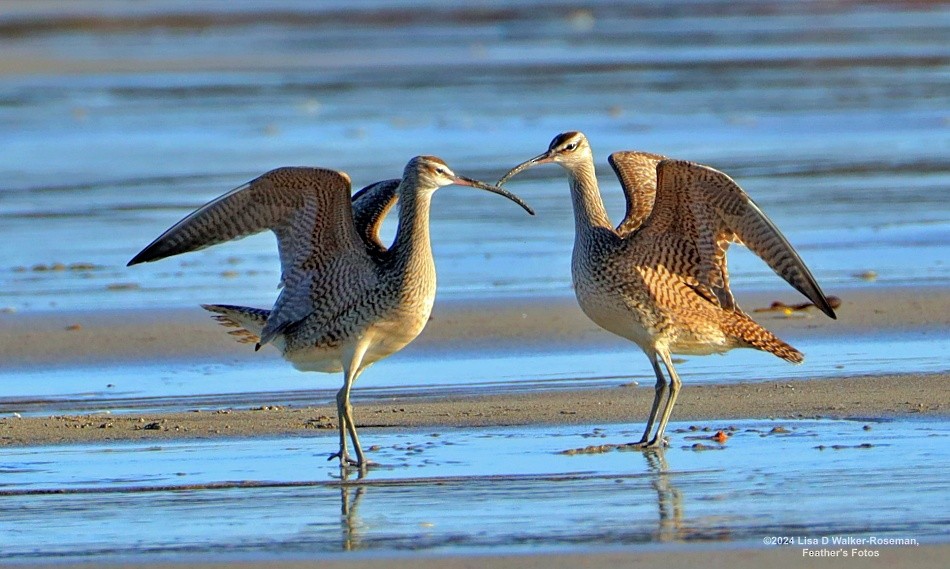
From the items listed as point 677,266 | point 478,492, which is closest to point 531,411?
point 677,266

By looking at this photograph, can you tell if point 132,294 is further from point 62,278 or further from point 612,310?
point 612,310

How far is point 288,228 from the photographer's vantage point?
771cm

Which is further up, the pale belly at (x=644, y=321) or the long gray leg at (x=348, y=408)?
the pale belly at (x=644, y=321)

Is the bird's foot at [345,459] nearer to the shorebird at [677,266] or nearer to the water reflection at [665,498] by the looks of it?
the water reflection at [665,498]

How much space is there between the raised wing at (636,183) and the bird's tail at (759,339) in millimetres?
636

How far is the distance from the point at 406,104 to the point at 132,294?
1072 centimetres

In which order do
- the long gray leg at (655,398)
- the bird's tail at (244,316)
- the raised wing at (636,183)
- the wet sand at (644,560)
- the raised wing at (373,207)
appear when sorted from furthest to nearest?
the raised wing at (636,183), the raised wing at (373,207), the bird's tail at (244,316), the long gray leg at (655,398), the wet sand at (644,560)

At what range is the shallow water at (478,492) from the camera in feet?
18.5

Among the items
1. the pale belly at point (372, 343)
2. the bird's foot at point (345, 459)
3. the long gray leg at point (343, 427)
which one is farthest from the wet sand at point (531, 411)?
the bird's foot at point (345, 459)

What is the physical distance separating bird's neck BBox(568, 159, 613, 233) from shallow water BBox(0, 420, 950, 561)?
1007mm

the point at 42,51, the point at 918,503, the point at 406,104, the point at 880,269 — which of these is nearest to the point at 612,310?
the point at 918,503

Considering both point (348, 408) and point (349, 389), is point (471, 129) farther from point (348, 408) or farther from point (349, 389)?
point (348, 408)

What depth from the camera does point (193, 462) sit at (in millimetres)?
6910

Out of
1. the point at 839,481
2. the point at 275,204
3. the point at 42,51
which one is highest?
the point at 275,204
